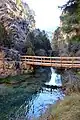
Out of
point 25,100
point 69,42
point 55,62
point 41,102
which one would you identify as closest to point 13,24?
point 55,62

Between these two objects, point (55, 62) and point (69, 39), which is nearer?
point (69, 39)

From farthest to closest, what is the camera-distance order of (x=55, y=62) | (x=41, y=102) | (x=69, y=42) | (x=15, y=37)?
(x=15, y=37), (x=55, y=62), (x=69, y=42), (x=41, y=102)

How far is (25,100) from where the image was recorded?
2156cm

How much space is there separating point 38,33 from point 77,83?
114 feet

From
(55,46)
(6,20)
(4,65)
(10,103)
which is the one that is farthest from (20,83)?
(55,46)

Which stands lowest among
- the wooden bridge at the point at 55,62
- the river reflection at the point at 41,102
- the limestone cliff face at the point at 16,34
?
the river reflection at the point at 41,102

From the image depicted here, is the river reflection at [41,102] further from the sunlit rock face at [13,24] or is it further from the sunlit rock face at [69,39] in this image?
the sunlit rock face at [13,24]

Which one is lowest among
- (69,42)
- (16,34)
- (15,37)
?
(69,42)

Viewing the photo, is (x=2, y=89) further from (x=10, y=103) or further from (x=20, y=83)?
(x=10, y=103)

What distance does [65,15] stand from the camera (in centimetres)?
1702

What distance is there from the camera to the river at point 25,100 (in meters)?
16.6

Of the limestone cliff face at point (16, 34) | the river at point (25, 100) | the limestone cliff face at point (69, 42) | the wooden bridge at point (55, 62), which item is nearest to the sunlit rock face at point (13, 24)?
the limestone cliff face at point (16, 34)

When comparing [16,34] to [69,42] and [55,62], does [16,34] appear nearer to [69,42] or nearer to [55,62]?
[55,62]

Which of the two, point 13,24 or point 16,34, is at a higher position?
point 13,24
